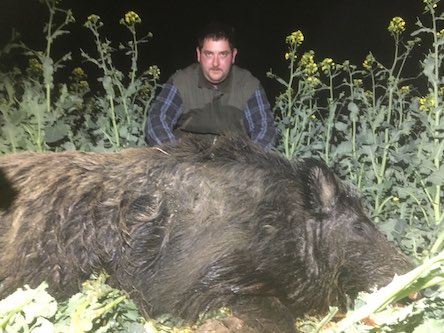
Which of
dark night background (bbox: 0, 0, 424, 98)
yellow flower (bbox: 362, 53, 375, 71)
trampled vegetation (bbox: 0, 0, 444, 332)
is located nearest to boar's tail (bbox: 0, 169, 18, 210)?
trampled vegetation (bbox: 0, 0, 444, 332)

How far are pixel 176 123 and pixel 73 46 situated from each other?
11818 mm

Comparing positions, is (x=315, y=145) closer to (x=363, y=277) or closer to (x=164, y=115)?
(x=164, y=115)

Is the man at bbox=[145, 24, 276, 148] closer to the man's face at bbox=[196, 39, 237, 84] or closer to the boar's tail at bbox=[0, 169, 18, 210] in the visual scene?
the man's face at bbox=[196, 39, 237, 84]

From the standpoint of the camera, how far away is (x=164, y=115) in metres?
5.54

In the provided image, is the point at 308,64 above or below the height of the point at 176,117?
above

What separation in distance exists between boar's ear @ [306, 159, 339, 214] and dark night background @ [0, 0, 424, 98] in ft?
44.7

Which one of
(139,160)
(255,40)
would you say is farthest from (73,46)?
(139,160)

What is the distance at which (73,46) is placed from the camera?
1672cm

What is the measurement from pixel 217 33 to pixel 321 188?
8.13 ft

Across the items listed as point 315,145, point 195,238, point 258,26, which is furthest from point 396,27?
point 258,26

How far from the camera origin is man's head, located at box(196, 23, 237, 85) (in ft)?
18.0

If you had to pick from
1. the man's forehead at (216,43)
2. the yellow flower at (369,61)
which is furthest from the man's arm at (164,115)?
the yellow flower at (369,61)

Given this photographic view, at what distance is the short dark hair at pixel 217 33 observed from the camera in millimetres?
5492

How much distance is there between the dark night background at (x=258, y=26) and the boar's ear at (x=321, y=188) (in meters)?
13.6
